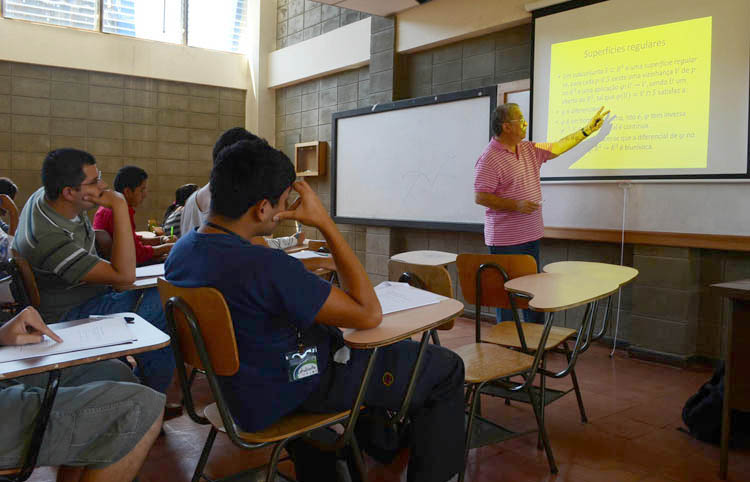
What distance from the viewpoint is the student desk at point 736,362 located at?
6.75 feet

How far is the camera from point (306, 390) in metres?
1.46

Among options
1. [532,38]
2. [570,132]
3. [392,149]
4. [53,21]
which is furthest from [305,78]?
[570,132]

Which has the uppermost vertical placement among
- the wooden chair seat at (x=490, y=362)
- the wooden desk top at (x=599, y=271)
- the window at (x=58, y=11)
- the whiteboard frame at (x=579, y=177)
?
the window at (x=58, y=11)

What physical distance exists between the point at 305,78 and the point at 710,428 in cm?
589

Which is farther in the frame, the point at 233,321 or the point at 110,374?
the point at 110,374

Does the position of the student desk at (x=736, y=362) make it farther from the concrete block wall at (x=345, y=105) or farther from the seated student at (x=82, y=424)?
the concrete block wall at (x=345, y=105)

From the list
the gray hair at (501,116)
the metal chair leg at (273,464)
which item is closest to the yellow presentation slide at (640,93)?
the gray hair at (501,116)

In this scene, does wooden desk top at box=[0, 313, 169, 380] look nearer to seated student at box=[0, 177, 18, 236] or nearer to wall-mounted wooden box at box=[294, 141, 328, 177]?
seated student at box=[0, 177, 18, 236]

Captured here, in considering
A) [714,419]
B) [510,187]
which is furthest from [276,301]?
[510,187]

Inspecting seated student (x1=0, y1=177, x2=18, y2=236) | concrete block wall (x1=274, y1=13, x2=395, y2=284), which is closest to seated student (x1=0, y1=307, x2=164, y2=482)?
seated student (x1=0, y1=177, x2=18, y2=236)

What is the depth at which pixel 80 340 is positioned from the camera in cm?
138

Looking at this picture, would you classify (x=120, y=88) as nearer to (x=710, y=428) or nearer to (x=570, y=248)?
(x=570, y=248)

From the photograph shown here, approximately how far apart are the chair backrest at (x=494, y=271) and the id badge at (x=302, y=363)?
106cm

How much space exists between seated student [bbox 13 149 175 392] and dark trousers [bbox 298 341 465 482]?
109cm
